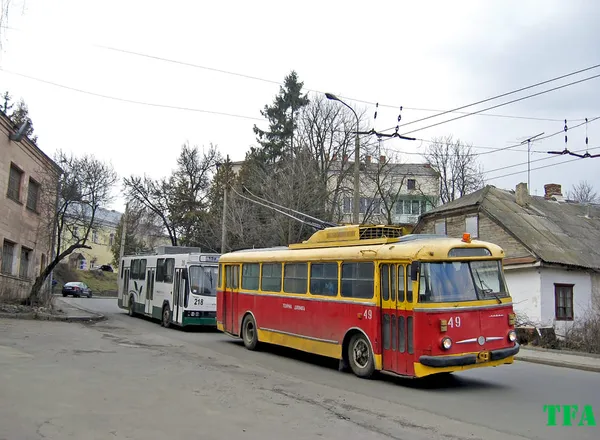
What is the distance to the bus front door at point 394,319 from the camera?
387 inches

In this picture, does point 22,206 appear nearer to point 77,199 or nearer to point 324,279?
point 77,199

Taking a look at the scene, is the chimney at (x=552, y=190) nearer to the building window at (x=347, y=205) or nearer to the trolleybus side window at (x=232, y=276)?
the building window at (x=347, y=205)

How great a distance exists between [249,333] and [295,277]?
3023 millimetres

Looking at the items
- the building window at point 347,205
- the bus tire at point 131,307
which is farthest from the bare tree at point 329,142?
the bus tire at point 131,307

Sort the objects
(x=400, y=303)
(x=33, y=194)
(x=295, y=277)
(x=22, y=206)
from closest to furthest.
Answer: (x=400, y=303), (x=295, y=277), (x=22, y=206), (x=33, y=194)

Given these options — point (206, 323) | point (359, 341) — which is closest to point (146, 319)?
point (206, 323)

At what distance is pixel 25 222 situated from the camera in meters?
26.2

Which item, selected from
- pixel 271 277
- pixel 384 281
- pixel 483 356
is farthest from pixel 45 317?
pixel 483 356

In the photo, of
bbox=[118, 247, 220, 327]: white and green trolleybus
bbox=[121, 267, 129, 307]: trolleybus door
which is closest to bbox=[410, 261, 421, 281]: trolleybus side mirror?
bbox=[118, 247, 220, 327]: white and green trolleybus

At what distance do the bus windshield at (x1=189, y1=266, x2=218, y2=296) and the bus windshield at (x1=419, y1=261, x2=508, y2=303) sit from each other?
39.3ft

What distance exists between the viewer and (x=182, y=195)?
1948 inches

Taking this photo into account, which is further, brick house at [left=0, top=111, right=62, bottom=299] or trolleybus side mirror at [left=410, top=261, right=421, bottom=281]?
brick house at [left=0, top=111, right=62, bottom=299]

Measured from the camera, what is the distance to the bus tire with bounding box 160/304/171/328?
21755 millimetres

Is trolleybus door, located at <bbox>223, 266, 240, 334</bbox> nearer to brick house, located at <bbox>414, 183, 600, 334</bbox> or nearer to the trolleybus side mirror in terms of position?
the trolleybus side mirror
